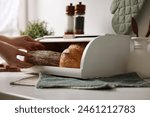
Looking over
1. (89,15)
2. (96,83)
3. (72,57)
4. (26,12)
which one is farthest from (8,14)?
(96,83)

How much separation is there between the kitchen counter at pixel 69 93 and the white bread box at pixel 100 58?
159 mm

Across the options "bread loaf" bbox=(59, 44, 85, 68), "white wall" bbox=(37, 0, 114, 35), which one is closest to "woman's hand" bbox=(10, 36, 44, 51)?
"bread loaf" bbox=(59, 44, 85, 68)

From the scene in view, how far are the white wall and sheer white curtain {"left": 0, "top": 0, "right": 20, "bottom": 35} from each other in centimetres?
26

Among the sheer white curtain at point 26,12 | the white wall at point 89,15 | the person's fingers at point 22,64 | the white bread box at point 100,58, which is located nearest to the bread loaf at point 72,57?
the white bread box at point 100,58

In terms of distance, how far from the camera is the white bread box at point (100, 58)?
891 millimetres

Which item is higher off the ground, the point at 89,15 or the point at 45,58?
the point at 89,15

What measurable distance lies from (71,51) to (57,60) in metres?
0.10

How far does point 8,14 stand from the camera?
1924mm

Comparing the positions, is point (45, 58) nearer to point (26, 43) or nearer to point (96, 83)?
point (26, 43)

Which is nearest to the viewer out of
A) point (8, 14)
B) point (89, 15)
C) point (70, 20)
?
point (70, 20)

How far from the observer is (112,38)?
3.15ft

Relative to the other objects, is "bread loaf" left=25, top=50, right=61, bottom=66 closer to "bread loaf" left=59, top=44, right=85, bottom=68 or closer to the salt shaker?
→ "bread loaf" left=59, top=44, right=85, bottom=68

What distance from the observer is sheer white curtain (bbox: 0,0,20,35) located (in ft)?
6.30

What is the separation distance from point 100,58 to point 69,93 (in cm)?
26
